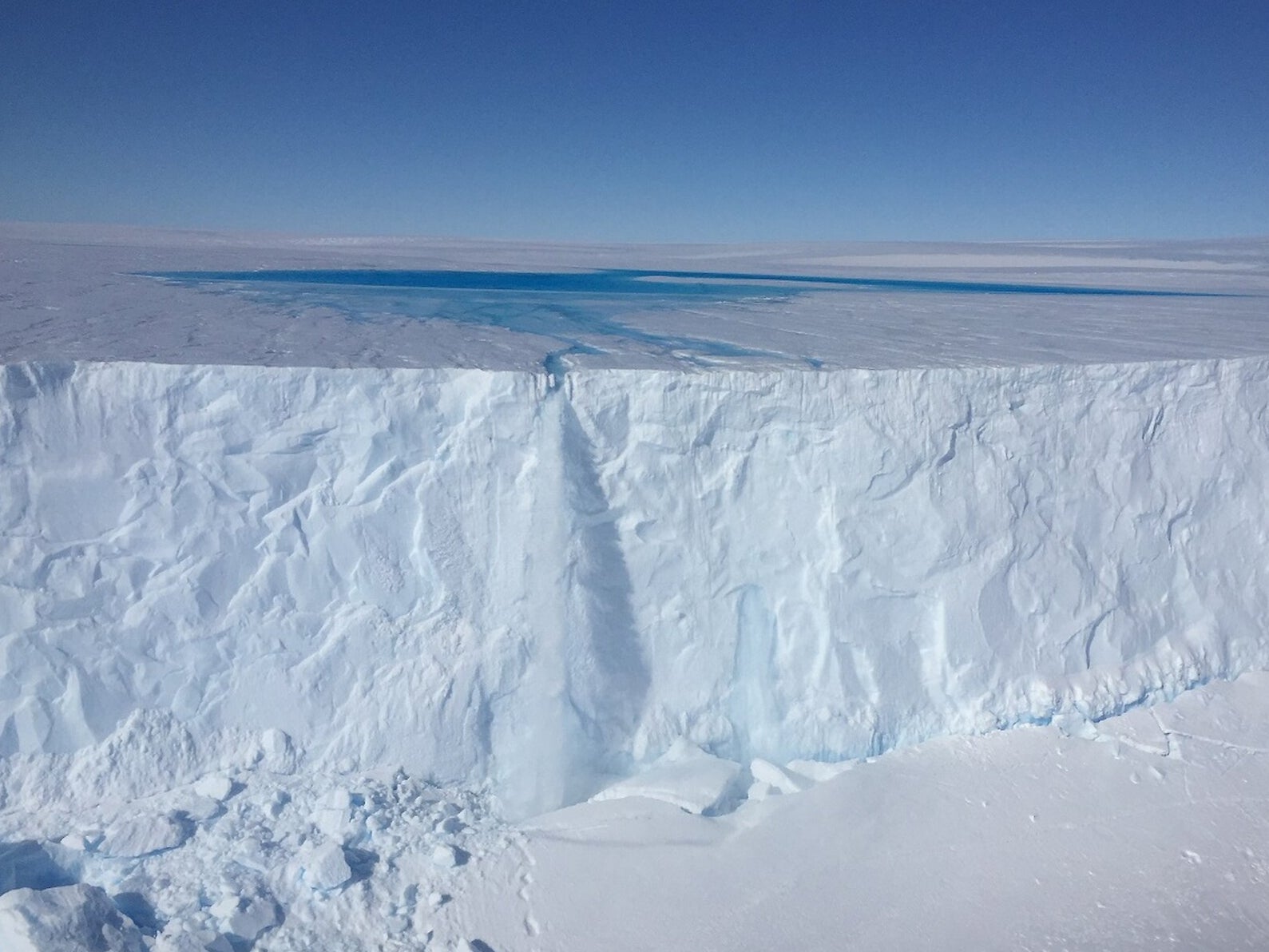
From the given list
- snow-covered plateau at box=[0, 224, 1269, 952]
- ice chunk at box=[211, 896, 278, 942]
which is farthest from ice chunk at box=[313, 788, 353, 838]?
ice chunk at box=[211, 896, 278, 942]

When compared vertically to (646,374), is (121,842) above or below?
below

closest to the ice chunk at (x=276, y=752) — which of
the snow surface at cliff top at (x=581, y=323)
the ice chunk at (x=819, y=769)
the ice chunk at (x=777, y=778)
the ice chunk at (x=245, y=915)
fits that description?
the ice chunk at (x=245, y=915)

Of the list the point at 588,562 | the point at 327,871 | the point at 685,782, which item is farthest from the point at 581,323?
the point at 327,871

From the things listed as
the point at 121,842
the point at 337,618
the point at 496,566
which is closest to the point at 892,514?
the point at 496,566

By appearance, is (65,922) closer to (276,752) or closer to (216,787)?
(216,787)

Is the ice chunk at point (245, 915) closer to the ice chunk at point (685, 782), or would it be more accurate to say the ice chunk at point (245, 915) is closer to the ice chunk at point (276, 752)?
the ice chunk at point (276, 752)

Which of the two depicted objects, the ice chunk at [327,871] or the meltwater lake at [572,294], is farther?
the meltwater lake at [572,294]

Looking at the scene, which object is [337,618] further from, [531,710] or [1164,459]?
[1164,459]
